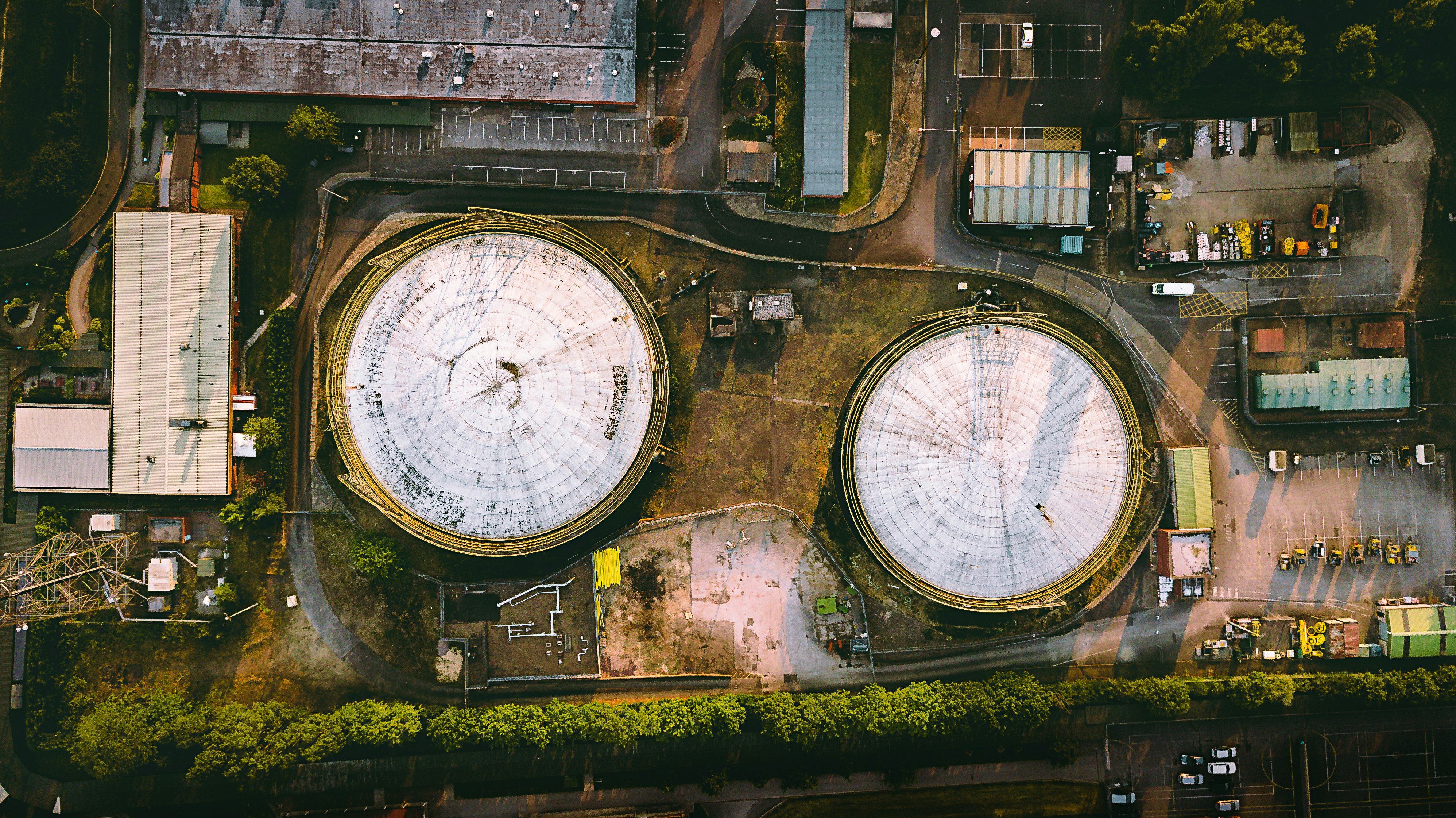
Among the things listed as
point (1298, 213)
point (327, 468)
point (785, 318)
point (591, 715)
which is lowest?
point (591, 715)

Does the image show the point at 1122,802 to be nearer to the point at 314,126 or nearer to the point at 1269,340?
the point at 1269,340

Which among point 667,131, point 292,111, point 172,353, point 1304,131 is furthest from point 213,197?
point 1304,131

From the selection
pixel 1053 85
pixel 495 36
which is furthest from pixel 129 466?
pixel 1053 85

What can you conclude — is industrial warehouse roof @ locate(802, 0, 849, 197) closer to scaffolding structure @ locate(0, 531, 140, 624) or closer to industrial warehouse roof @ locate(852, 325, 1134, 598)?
industrial warehouse roof @ locate(852, 325, 1134, 598)

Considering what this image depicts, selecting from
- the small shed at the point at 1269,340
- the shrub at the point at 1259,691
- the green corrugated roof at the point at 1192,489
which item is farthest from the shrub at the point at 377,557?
the small shed at the point at 1269,340

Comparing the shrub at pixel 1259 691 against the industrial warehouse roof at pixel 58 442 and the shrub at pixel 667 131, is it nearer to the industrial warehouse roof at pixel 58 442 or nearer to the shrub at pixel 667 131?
the shrub at pixel 667 131

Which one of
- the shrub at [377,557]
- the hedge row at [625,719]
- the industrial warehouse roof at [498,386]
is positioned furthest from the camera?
the shrub at [377,557]

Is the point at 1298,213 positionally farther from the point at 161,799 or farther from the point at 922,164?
the point at 161,799
